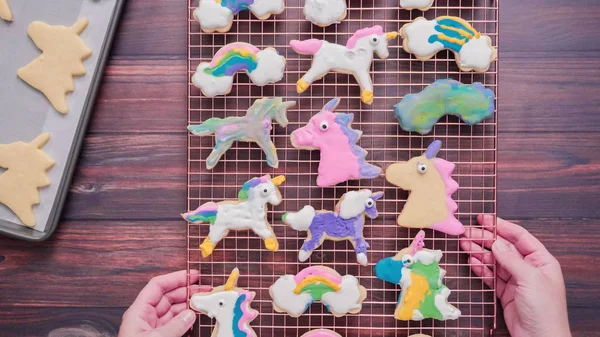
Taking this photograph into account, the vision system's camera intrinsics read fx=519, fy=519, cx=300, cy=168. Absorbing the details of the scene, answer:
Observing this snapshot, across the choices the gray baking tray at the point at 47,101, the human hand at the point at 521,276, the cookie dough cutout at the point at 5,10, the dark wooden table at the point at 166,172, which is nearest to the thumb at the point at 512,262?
the human hand at the point at 521,276

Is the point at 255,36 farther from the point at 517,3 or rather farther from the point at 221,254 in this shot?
the point at 517,3

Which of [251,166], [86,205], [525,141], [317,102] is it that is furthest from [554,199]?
[86,205]

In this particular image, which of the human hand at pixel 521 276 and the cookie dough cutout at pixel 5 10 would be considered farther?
the cookie dough cutout at pixel 5 10

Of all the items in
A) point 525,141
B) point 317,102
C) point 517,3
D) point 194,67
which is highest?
point 517,3

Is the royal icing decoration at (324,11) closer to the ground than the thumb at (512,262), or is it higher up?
higher up

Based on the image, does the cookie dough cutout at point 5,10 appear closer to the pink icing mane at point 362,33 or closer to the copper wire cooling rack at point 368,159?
the copper wire cooling rack at point 368,159

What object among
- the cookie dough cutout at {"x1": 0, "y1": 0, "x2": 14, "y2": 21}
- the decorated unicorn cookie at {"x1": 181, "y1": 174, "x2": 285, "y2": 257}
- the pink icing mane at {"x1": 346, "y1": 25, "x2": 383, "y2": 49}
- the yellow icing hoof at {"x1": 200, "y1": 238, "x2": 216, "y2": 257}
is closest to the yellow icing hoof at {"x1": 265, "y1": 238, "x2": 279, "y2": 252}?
the decorated unicorn cookie at {"x1": 181, "y1": 174, "x2": 285, "y2": 257}

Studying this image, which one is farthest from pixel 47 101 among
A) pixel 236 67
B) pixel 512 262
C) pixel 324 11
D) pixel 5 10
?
pixel 512 262
